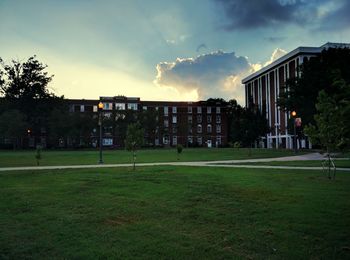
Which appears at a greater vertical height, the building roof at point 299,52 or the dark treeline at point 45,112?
the building roof at point 299,52

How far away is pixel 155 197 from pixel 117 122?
259 feet

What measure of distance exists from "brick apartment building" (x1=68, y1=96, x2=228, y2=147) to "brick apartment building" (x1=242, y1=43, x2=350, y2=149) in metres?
17.5

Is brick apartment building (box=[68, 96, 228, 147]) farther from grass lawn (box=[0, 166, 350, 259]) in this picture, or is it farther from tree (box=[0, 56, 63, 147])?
grass lawn (box=[0, 166, 350, 259])

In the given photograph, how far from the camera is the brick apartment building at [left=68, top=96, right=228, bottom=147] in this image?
108250mm

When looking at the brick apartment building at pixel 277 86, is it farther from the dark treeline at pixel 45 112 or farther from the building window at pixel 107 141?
the building window at pixel 107 141

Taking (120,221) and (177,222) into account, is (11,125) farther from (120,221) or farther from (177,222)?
(177,222)

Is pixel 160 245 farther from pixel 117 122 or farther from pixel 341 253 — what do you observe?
pixel 117 122

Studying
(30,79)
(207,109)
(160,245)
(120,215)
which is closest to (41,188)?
(120,215)

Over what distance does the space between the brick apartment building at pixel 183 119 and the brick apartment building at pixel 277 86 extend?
691 inches

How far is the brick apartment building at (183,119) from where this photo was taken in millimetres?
108250

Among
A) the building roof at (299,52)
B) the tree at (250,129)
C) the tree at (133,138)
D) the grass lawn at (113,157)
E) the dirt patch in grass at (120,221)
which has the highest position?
the building roof at (299,52)

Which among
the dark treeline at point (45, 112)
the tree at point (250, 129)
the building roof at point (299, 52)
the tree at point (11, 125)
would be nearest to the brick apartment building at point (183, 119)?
the dark treeline at point (45, 112)

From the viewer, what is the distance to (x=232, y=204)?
9.43 metres

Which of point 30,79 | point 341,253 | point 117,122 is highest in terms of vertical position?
point 30,79
